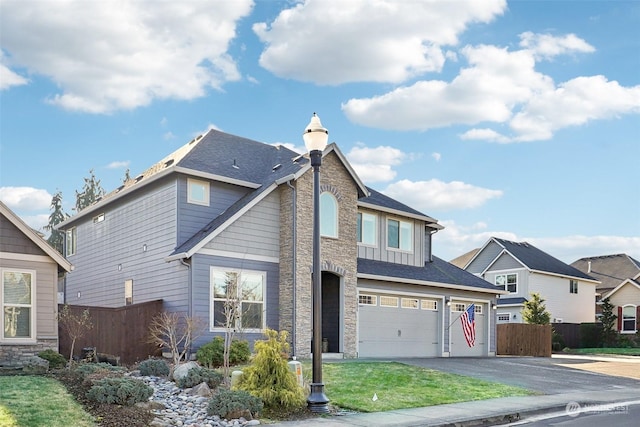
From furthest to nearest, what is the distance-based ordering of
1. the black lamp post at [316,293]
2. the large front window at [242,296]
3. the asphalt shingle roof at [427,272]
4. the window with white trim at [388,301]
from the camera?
the window with white trim at [388,301]
the asphalt shingle roof at [427,272]
the large front window at [242,296]
the black lamp post at [316,293]

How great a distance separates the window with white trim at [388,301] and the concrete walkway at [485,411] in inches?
352

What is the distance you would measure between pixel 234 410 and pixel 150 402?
1623 millimetres

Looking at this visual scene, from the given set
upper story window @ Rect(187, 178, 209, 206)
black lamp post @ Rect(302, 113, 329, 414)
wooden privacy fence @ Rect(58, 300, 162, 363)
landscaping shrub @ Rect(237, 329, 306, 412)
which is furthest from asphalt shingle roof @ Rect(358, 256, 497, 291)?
landscaping shrub @ Rect(237, 329, 306, 412)

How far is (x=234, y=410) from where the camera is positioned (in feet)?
37.6

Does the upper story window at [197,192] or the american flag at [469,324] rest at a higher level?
the upper story window at [197,192]

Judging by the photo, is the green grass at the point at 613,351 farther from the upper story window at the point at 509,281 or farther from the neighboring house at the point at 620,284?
the neighboring house at the point at 620,284

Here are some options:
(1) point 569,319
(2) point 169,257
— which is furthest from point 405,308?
(1) point 569,319

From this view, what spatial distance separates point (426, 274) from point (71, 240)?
15357 mm

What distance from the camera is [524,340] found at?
32656 mm

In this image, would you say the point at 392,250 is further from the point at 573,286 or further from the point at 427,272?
the point at 573,286

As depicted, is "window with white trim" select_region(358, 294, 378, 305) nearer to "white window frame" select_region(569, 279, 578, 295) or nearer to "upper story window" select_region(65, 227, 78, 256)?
"upper story window" select_region(65, 227, 78, 256)

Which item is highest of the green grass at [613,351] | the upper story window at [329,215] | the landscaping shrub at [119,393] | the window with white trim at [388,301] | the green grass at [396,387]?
the upper story window at [329,215]

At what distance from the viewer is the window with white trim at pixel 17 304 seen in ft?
57.2

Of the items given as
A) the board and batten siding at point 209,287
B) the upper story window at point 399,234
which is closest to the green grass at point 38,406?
the board and batten siding at point 209,287
